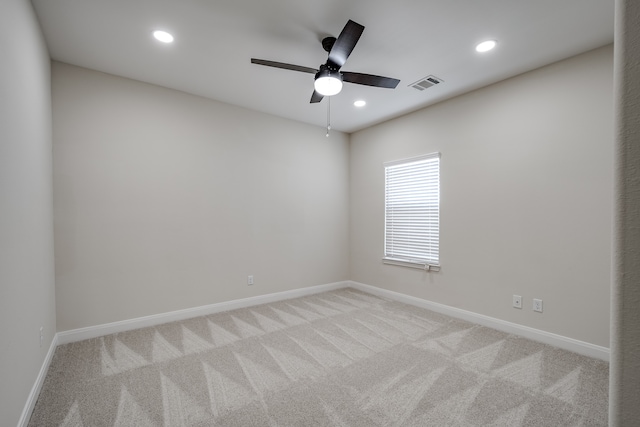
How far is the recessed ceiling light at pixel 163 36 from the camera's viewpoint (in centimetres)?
252

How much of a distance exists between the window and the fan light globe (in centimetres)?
206

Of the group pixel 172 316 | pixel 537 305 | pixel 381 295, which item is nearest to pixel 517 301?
pixel 537 305

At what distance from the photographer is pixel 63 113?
9.78 feet

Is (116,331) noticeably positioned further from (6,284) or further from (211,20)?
(211,20)

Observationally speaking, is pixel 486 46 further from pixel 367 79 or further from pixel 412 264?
pixel 412 264

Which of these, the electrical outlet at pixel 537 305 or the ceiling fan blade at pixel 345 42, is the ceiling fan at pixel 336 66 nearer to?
the ceiling fan blade at pixel 345 42

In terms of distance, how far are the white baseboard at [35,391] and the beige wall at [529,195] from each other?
157 inches

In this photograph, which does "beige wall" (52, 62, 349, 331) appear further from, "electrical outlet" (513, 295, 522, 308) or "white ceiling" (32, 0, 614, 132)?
"electrical outlet" (513, 295, 522, 308)

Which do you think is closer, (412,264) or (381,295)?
(412,264)

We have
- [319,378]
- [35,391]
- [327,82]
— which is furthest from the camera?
[327,82]

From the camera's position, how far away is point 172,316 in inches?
140

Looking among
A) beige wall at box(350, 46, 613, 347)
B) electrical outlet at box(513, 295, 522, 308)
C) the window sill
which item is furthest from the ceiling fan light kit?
electrical outlet at box(513, 295, 522, 308)

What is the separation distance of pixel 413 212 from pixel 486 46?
87.1 inches

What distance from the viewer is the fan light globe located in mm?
2418
